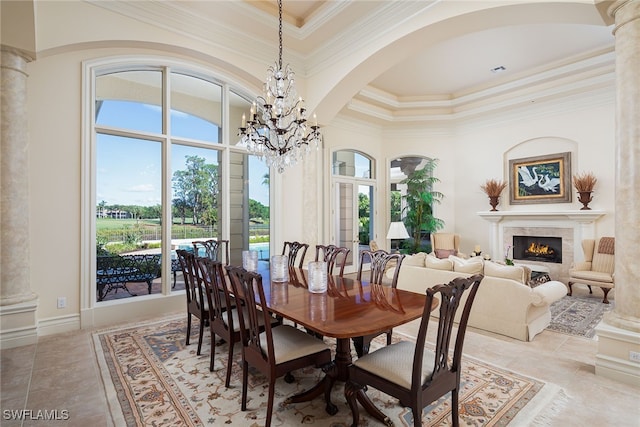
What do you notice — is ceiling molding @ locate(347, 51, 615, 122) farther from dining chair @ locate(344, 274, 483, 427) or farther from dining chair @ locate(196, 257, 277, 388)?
dining chair @ locate(344, 274, 483, 427)

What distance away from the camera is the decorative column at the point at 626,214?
8.22 feet

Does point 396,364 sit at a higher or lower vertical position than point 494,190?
lower

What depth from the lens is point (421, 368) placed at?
5.54 ft

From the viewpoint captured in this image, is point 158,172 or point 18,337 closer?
point 18,337

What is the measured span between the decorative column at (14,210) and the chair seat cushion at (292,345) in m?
2.87

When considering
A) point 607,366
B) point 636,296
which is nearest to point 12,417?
point 607,366

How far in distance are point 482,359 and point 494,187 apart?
5.15m

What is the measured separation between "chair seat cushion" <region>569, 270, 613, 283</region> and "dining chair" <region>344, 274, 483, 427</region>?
4.47 metres

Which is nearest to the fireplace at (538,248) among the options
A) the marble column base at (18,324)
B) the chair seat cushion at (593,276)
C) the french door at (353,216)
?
the chair seat cushion at (593,276)

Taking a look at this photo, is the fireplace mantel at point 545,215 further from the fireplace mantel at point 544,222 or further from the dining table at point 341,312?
the dining table at point 341,312

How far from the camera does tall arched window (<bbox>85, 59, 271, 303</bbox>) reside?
410 centimetres

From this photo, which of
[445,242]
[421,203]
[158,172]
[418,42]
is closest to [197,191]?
[158,172]

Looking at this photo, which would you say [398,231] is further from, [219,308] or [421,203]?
[219,308]

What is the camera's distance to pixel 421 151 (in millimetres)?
8156
